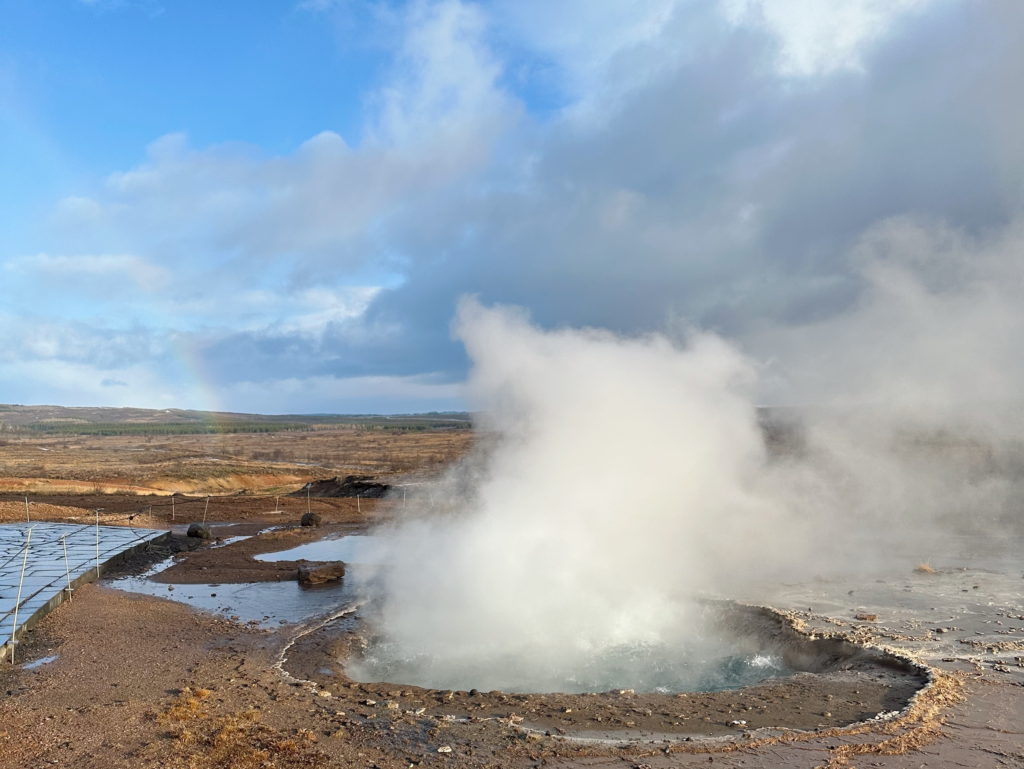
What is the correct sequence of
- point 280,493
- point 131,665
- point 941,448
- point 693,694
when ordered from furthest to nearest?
1. point 280,493
2. point 941,448
3. point 131,665
4. point 693,694

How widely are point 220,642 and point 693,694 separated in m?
6.54

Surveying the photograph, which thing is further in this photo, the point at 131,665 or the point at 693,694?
the point at 131,665

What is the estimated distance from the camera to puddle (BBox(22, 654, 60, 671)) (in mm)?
8283

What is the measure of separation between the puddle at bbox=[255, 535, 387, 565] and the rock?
1.48 m

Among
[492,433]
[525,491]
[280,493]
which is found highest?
[492,433]

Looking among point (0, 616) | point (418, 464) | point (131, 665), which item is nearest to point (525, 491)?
point (131, 665)

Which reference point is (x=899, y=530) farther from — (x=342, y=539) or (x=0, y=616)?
(x=0, y=616)

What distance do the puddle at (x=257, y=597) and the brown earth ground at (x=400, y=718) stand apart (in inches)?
75.8

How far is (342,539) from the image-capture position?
69.8ft

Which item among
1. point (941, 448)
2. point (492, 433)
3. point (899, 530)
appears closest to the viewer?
point (492, 433)

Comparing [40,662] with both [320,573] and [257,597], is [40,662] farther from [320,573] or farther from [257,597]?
[320,573]

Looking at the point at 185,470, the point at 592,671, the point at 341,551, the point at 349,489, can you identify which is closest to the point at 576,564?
the point at 592,671

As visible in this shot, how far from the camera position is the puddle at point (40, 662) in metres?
8.28

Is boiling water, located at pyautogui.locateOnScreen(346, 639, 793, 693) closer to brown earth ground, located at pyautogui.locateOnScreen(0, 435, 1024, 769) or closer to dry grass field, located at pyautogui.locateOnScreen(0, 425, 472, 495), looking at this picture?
brown earth ground, located at pyautogui.locateOnScreen(0, 435, 1024, 769)
